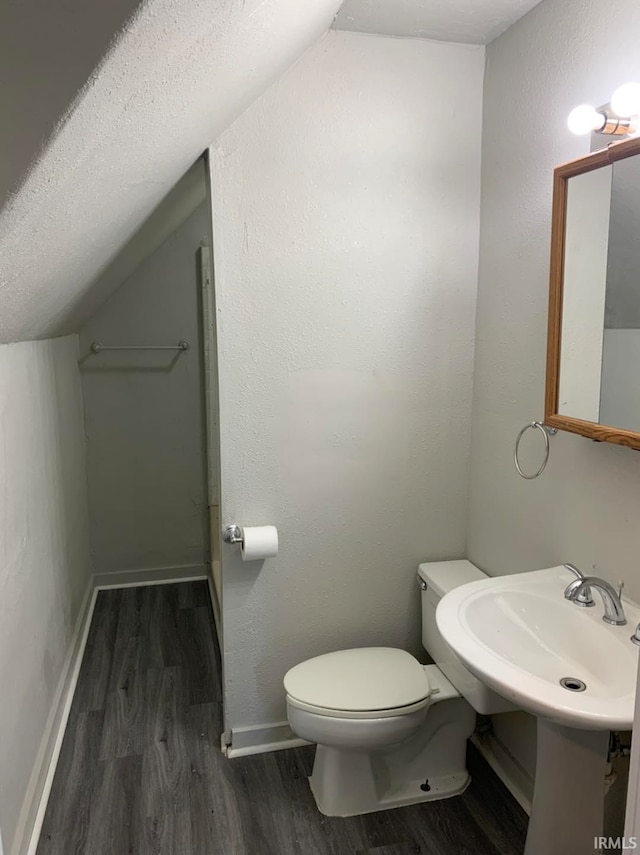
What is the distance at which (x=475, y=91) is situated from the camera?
1.97 meters

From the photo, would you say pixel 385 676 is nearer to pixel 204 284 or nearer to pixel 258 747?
pixel 258 747

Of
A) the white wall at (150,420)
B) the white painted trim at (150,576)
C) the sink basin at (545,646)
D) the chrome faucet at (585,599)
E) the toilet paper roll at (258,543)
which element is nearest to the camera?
the sink basin at (545,646)

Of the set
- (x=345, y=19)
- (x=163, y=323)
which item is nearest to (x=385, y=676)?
(x=345, y=19)

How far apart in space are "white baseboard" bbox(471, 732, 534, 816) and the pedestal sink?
399 mm

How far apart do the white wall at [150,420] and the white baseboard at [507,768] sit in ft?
6.26

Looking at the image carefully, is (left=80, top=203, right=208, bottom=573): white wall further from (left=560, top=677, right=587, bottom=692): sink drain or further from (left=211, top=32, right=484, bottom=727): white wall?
(left=560, top=677, right=587, bottom=692): sink drain

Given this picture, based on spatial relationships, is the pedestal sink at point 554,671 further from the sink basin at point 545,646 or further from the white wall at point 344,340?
the white wall at point 344,340

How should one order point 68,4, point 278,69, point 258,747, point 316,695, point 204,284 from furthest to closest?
point 204,284, point 258,747, point 316,695, point 278,69, point 68,4

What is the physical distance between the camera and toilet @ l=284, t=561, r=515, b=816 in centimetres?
178

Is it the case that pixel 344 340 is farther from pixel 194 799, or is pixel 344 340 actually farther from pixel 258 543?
pixel 194 799

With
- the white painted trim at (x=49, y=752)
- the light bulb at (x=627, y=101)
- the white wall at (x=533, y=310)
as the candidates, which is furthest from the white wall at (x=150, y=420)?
the light bulb at (x=627, y=101)

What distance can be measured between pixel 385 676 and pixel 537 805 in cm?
56

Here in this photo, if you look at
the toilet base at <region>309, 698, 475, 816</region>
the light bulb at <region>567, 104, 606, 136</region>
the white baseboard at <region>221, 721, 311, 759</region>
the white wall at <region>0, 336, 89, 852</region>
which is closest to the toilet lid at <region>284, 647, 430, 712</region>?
the toilet base at <region>309, 698, 475, 816</region>

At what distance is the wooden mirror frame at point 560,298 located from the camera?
138cm
